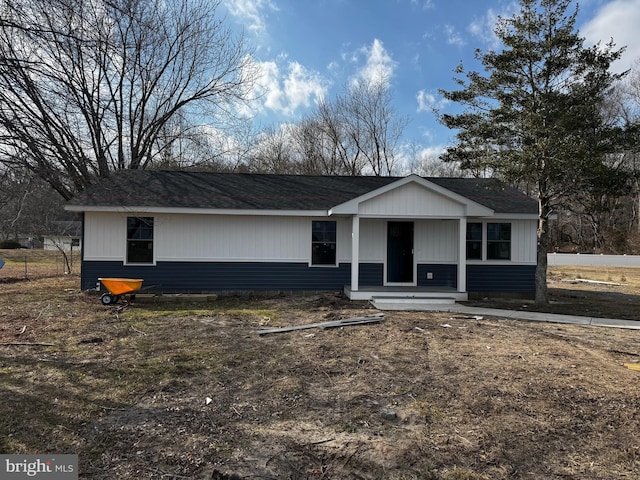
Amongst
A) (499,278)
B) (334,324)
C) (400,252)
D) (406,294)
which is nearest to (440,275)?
(400,252)

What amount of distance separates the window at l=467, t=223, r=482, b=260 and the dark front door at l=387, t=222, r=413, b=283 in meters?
1.78

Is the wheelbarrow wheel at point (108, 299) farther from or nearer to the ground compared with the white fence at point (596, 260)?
nearer to the ground

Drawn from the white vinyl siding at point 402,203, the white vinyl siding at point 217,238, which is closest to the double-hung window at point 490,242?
the white vinyl siding at point 402,203

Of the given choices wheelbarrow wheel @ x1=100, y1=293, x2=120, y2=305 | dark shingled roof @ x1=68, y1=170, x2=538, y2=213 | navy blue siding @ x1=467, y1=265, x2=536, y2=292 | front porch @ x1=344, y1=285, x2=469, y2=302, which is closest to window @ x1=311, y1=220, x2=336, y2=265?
dark shingled roof @ x1=68, y1=170, x2=538, y2=213

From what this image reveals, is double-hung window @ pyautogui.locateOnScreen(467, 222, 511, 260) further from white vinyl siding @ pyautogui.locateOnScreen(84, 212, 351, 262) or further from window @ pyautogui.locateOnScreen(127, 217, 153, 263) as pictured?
window @ pyautogui.locateOnScreen(127, 217, 153, 263)

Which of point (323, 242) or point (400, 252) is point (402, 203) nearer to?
point (400, 252)

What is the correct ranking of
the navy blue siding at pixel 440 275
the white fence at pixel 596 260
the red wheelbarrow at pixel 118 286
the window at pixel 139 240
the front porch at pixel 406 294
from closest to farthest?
the red wheelbarrow at pixel 118 286 < the front porch at pixel 406 294 < the window at pixel 139 240 < the navy blue siding at pixel 440 275 < the white fence at pixel 596 260

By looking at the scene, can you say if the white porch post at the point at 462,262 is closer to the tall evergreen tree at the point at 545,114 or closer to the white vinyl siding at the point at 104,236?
the tall evergreen tree at the point at 545,114

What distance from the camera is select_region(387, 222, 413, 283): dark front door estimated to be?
12.2m

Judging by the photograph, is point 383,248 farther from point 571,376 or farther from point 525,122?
point 571,376

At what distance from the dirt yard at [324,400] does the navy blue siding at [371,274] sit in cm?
420

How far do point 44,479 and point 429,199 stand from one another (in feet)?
32.3

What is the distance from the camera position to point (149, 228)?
11.6 meters

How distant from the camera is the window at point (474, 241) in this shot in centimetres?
1200
